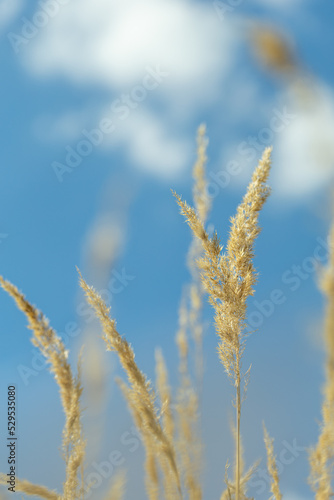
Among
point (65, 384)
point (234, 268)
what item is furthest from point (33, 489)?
point (234, 268)

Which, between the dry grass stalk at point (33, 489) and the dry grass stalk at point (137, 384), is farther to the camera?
the dry grass stalk at point (33, 489)

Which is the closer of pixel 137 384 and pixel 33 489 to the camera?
pixel 137 384

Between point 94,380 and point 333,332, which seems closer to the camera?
point 333,332

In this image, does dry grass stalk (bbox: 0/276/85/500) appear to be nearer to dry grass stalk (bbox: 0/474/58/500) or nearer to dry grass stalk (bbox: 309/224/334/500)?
dry grass stalk (bbox: 0/474/58/500)

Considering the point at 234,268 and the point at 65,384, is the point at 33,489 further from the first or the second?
the point at 234,268

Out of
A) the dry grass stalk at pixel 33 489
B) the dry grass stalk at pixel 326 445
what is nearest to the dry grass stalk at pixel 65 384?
the dry grass stalk at pixel 33 489

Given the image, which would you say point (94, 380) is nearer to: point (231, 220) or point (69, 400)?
point (69, 400)

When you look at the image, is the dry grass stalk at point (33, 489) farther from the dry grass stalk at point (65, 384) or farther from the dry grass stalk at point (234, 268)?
the dry grass stalk at point (234, 268)

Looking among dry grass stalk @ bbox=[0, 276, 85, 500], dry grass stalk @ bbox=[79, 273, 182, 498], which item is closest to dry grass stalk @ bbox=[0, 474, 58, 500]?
dry grass stalk @ bbox=[0, 276, 85, 500]

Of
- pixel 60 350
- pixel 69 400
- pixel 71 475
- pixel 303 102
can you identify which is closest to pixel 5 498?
pixel 71 475
